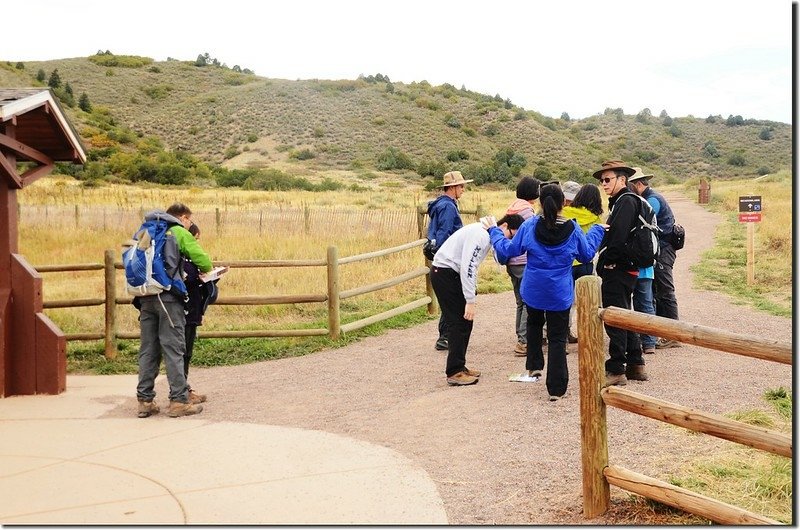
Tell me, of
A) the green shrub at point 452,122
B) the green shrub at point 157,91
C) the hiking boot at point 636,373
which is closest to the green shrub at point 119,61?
the green shrub at point 157,91

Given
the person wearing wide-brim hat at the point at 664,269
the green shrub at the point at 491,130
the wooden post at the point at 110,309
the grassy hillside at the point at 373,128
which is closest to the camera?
the person wearing wide-brim hat at the point at 664,269

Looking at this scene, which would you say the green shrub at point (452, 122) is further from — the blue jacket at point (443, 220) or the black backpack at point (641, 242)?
the black backpack at point (641, 242)

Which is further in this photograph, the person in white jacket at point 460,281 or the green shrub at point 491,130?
the green shrub at point 491,130

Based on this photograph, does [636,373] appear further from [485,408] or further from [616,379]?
[485,408]

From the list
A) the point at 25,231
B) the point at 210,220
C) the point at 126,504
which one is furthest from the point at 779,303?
the point at 25,231

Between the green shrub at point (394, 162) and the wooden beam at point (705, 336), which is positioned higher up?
the green shrub at point (394, 162)

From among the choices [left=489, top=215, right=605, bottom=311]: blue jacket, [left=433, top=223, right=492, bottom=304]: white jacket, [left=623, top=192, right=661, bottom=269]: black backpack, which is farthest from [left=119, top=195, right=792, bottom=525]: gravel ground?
[left=623, top=192, right=661, bottom=269]: black backpack

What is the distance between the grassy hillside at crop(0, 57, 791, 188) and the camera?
191 ft

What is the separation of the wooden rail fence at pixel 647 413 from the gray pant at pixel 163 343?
3.65 m

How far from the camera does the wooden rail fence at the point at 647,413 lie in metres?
3.73

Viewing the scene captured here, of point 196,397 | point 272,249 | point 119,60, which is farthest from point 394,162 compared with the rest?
point 196,397

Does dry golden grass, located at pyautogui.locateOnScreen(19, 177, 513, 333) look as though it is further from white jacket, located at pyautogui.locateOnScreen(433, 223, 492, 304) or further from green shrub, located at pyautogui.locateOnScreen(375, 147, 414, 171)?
green shrub, located at pyautogui.locateOnScreen(375, 147, 414, 171)

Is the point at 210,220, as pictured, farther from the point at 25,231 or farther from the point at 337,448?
the point at 337,448

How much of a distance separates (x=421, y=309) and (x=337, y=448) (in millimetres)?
6226
